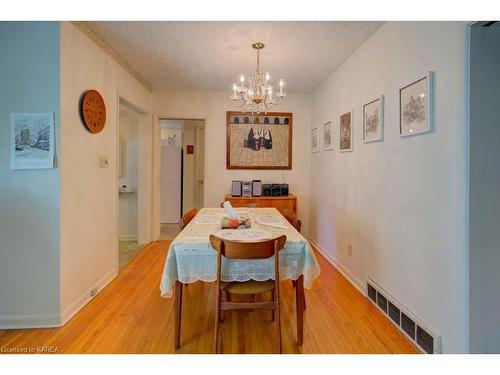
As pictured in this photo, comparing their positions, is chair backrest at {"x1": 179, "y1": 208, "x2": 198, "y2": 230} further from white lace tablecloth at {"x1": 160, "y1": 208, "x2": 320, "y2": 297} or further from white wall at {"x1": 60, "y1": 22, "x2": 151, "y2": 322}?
white wall at {"x1": 60, "y1": 22, "x2": 151, "y2": 322}

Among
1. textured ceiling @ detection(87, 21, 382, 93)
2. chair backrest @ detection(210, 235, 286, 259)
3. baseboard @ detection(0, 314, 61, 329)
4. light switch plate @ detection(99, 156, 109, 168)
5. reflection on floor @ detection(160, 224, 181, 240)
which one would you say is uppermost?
textured ceiling @ detection(87, 21, 382, 93)

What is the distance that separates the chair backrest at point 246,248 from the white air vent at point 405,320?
1.12 metres

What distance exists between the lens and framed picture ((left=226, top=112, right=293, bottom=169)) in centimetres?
466

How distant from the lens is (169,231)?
5.47 meters

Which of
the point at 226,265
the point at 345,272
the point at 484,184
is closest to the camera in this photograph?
the point at 484,184

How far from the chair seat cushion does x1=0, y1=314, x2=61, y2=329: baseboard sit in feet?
4.52

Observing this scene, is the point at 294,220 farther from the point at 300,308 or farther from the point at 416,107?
the point at 416,107

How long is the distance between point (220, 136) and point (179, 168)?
6.17 feet

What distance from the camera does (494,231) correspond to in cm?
160

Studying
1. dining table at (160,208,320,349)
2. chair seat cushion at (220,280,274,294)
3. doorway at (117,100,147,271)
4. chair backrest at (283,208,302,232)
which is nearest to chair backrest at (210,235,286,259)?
dining table at (160,208,320,349)

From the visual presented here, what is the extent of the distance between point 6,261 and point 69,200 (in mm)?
602

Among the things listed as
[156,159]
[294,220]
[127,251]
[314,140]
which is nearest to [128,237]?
[127,251]

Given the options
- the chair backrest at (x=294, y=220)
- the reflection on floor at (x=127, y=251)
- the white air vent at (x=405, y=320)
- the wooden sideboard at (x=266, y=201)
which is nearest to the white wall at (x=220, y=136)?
the wooden sideboard at (x=266, y=201)
